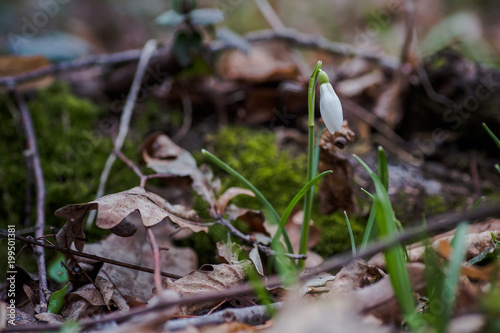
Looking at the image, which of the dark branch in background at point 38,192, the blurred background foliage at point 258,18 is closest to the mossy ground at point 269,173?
the dark branch in background at point 38,192

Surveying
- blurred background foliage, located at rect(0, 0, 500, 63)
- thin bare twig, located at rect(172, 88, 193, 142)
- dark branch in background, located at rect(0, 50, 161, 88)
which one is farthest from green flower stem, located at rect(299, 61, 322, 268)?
blurred background foliage, located at rect(0, 0, 500, 63)

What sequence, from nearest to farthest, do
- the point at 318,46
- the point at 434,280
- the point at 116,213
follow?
the point at 434,280
the point at 116,213
the point at 318,46

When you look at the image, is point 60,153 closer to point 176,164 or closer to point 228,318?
point 176,164

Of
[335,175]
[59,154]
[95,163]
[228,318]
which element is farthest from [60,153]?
[228,318]

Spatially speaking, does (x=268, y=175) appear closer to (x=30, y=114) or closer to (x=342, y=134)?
(x=342, y=134)

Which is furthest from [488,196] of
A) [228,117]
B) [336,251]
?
[228,117]

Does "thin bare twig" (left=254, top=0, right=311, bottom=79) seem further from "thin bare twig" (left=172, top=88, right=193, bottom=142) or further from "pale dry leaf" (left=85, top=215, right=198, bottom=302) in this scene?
"pale dry leaf" (left=85, top=215, right=198, bottom=302)

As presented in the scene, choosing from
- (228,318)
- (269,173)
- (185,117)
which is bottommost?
(228,318)
